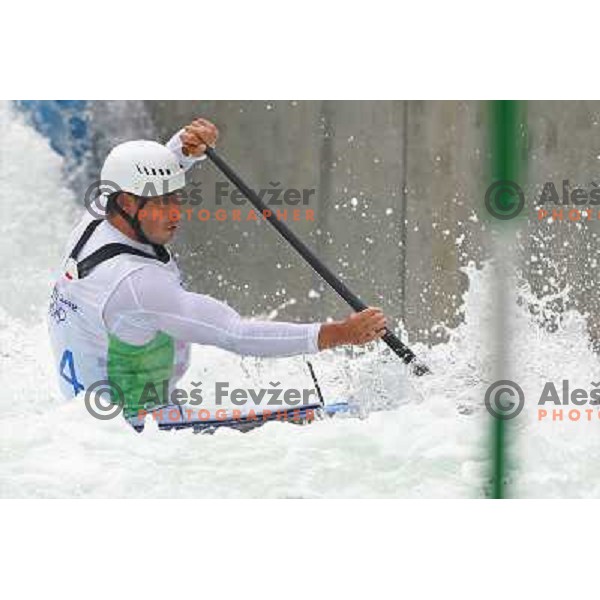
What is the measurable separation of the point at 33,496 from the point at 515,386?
0.88 metres

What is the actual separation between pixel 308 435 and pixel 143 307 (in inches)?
14.9

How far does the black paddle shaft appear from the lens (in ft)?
8.53

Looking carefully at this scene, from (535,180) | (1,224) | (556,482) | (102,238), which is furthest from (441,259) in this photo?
(1,224)

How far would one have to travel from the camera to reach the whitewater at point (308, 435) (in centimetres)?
256

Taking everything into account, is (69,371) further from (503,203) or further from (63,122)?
(503,203)

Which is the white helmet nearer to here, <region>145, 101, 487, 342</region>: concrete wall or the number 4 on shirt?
<region>145, 101, 487, 342</region>: concrete wall

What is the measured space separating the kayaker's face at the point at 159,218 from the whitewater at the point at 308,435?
0.62ft

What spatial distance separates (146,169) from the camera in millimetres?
2586

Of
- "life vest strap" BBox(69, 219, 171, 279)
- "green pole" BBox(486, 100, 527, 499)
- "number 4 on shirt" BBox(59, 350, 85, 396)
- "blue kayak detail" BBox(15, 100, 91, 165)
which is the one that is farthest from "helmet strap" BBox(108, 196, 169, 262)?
"green pole" BBox(486, 100, 527, 499)

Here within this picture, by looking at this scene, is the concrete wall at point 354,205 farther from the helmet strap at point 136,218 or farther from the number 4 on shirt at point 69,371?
the number 4 on shirt at point 69,371

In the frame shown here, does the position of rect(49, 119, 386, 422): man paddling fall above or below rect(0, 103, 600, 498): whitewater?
above

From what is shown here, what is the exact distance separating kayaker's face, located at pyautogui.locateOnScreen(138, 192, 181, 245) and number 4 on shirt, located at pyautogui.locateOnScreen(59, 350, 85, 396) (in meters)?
0.26

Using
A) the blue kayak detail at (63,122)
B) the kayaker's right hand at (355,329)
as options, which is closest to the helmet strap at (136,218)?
the blue kayak detail at (63,122)
